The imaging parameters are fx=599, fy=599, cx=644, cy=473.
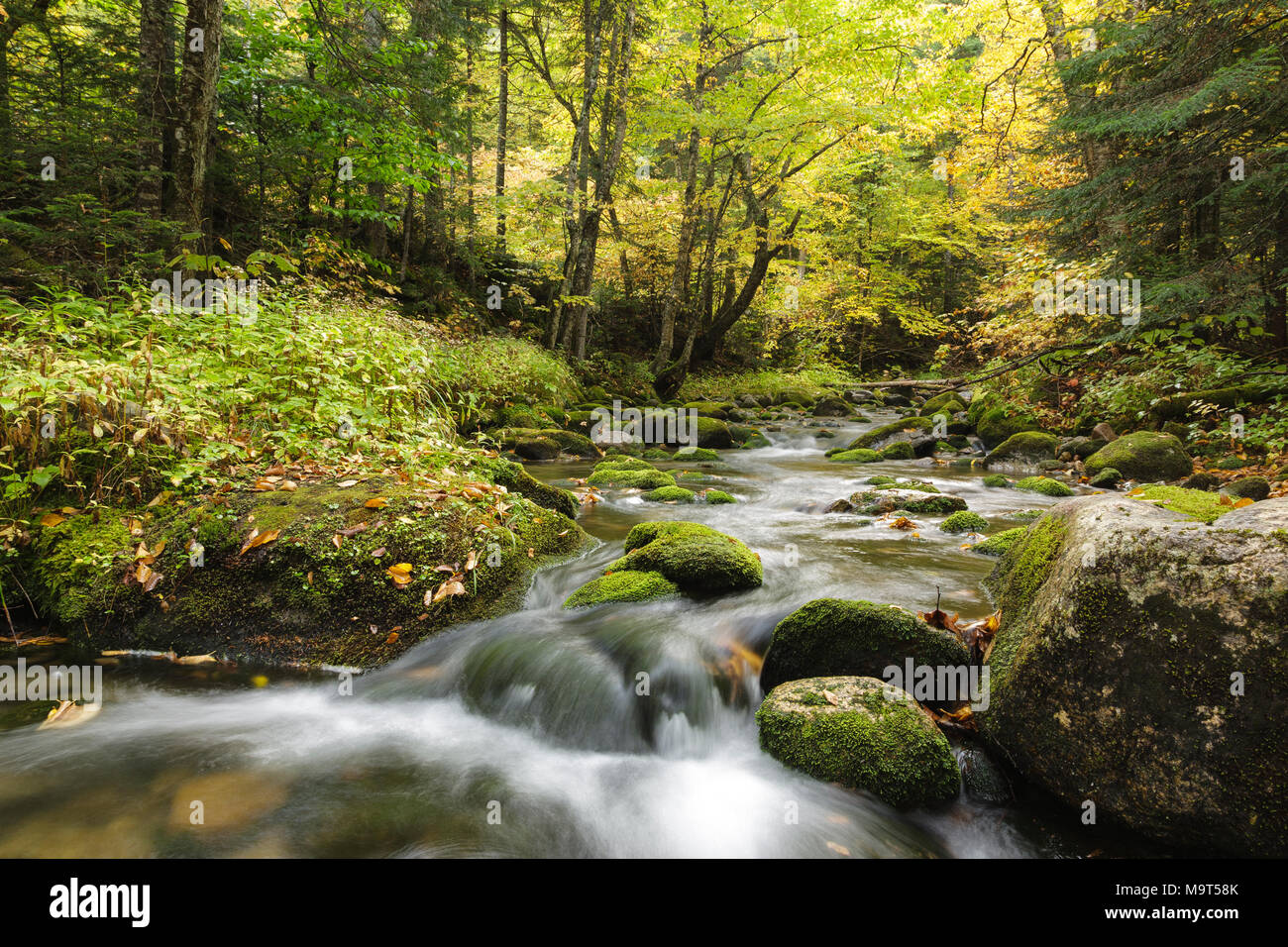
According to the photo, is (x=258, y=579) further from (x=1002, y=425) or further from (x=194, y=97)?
(x=1002, y=425)

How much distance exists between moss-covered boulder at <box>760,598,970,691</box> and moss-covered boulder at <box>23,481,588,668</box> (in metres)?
2.14

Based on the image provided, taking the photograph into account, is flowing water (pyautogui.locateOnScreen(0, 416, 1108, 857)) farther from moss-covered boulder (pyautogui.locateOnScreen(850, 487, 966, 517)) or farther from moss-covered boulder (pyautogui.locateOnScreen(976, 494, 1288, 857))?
moss-covered boulder (pyautogui.locateOnScreen(850, 487, 966, 517))

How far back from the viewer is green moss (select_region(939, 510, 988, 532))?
6.66 meters

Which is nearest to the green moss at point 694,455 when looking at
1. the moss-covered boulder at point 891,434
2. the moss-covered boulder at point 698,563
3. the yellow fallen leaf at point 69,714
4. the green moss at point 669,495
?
the moss-covered boulder at point 891,434

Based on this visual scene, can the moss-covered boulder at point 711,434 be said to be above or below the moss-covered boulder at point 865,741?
above

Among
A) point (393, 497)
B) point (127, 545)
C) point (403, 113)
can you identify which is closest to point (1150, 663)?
point (393, 497)

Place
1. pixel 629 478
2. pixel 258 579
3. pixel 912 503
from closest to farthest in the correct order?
pixel 258 579 < pixel 912 503 < pixel 629 478

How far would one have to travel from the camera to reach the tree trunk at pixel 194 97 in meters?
6.01

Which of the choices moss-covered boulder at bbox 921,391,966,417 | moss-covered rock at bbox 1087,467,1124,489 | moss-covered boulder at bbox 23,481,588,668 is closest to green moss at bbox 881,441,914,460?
moss-covered boulder at bbox 921,391,966,417

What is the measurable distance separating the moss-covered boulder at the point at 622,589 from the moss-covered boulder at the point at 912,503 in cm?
386

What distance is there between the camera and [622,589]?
15.4 ft

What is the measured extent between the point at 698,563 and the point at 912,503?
4120 millimetres

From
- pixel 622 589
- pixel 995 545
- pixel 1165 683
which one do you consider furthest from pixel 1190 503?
pixel 622 589

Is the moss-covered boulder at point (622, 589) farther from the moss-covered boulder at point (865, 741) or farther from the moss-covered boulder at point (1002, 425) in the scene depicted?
the moss-covered boulder at point (1002, 425)
